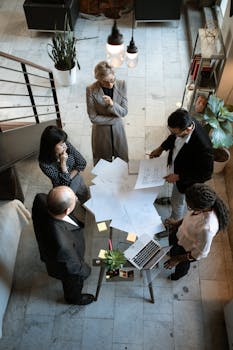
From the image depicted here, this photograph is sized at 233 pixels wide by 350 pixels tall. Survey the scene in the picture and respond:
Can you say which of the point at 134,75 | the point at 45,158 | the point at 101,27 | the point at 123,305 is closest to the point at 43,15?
the point at 101,27

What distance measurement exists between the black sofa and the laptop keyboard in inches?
200

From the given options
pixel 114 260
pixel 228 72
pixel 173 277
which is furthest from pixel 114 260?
pixel 228 72

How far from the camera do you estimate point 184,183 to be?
2887mm

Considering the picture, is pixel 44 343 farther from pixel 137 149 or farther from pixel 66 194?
pixel 137 149

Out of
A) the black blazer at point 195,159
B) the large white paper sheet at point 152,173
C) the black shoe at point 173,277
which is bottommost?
the black shoe at point 173,277

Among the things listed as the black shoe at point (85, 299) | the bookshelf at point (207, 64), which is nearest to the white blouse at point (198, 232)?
the black shoe at point (85, 299)

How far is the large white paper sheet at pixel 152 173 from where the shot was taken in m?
2.82

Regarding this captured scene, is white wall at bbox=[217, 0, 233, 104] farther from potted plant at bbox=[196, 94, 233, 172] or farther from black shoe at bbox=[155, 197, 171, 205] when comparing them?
black shoe at bbox=[155, 197, 171, 205]

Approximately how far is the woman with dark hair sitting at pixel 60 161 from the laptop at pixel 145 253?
959mm

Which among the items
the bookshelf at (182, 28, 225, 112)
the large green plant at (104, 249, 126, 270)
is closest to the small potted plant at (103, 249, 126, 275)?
the large green plant at (104, 249, 126, 270)

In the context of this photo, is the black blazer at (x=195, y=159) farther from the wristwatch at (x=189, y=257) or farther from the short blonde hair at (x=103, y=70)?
the short blonde hair at (x=103, y=70)

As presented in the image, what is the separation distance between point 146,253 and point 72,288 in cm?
81

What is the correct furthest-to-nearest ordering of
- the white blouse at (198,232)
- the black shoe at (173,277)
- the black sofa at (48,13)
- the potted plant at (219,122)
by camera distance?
the black sofa at (48,13), the potted plant at (219,122), the black shoe at (173,277), the white blouse at (198,232)

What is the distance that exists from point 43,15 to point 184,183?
15.8 ft
